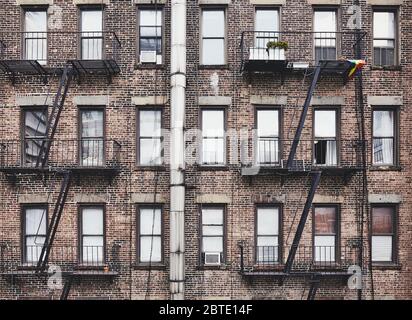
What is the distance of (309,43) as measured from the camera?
17.6 m

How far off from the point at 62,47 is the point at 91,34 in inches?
40.9

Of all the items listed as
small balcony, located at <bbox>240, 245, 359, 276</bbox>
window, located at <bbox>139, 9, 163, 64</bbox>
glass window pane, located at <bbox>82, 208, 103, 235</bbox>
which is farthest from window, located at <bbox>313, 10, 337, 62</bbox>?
glass window pane, located at <bbox>82, 208, 103, 235</bbox>

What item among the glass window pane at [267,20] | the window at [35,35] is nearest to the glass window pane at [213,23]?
the glass window pane at [267,20]

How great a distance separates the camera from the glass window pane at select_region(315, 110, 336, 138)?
17609 mm

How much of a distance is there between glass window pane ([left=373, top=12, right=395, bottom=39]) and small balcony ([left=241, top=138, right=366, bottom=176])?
147 inches

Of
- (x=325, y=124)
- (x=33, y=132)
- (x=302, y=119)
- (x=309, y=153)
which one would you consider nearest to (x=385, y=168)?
(x=325, y=124)

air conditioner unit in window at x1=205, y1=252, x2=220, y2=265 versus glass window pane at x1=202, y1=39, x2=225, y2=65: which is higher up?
glass window pane at x1=202, y1=39, x2=225, y2=65

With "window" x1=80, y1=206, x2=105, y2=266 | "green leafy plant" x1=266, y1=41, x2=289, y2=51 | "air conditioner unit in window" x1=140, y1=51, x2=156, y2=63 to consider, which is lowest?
"window" x1=80, y1=206, x2=105, y2=266

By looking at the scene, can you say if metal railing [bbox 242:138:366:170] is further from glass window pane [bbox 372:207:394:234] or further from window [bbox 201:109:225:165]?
glass window pane [bbox 372:207:394:234]

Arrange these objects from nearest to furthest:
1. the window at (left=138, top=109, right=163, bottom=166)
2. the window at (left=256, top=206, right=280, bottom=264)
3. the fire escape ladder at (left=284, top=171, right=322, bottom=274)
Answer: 1. the fire escape ladder at (left=284, top=171, right=322, bottom=274)
2. the window at (left=256, top=206, right=280, bottom=264)
3. the window at (left=138, top=109, right=163, bottom=166)

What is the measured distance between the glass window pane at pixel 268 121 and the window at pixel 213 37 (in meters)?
2.15

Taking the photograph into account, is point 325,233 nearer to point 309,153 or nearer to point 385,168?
point 309,153

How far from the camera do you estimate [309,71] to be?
57.0 feet
